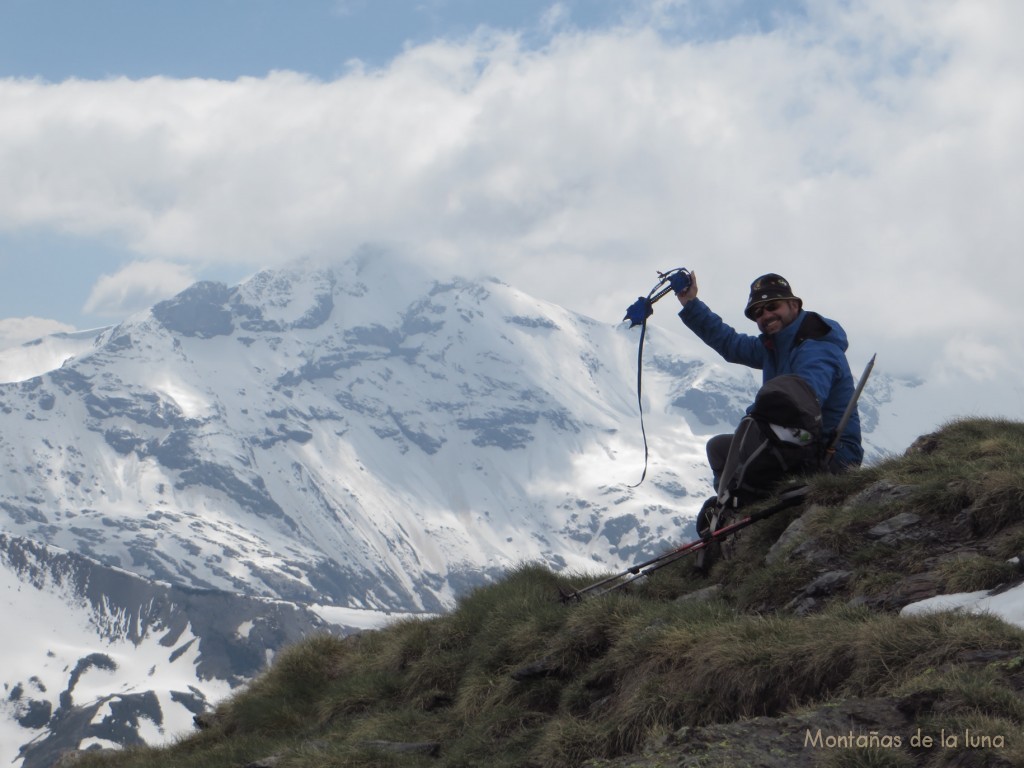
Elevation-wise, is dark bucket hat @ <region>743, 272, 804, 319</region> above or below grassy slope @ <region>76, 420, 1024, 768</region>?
above

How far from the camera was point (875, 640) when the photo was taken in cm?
673

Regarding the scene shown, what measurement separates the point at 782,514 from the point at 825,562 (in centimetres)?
146

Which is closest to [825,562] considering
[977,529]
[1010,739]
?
[977,529]

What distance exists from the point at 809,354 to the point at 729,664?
457 centimetres

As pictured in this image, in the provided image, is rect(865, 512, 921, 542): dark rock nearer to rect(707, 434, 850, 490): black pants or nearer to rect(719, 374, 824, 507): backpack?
rect(719, 374, 824, 507): backpack

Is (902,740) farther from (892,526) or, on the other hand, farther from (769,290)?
(769,290)

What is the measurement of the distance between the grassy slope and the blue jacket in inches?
27.8

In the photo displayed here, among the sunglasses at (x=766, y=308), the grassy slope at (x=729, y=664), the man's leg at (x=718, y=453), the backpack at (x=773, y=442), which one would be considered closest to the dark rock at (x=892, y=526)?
the grassy slope at (x=729, y=664)

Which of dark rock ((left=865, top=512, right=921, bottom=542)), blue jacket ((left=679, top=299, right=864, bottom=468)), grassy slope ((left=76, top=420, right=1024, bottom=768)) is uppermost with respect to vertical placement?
blue jacket ((left=679, top=299, right=864, bottom=468))

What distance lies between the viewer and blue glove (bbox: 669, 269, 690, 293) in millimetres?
12211

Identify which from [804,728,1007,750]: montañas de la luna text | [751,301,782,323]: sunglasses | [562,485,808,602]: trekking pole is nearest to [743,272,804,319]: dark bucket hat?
[751,301,782,323]: sunglasses

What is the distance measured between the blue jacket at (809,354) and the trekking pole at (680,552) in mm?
805

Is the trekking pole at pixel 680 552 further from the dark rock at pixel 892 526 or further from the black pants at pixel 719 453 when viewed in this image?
the dark rock at pixel 892 526

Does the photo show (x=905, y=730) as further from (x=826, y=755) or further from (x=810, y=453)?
(x=810, y=453)
